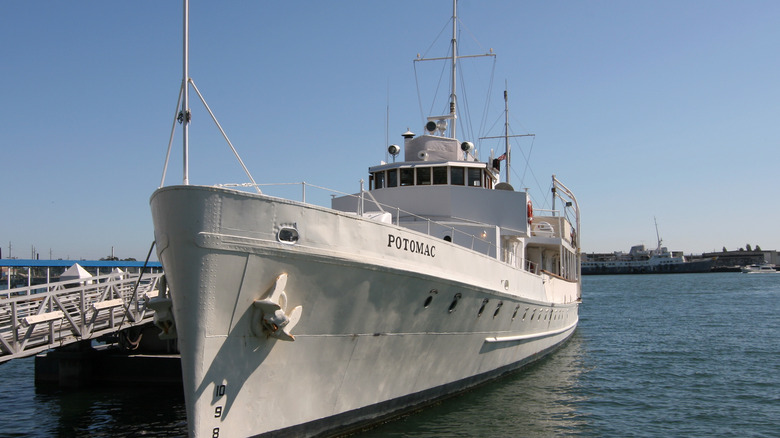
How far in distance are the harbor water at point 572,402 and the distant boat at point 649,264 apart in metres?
137

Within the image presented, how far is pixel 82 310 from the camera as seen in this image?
1417 centimetres

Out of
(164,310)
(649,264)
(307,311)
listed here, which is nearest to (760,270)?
(649,264)

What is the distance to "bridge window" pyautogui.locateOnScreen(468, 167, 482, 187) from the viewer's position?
17641mm

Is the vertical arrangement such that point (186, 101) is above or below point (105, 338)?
above

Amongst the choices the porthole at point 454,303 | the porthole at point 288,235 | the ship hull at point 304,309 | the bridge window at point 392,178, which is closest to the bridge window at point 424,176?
the bridge window at point 392,178

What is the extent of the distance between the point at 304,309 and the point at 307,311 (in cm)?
6

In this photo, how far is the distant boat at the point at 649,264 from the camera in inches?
5871

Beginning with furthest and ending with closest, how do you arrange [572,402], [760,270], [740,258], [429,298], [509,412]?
[740,258]
[760,270]
[572,402]
[509,412]
[429,298]

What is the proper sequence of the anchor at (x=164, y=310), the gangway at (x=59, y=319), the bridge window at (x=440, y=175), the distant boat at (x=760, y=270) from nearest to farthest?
the anchor at (x=164, y=310) → the gangway at (x=59, y=319) → the bridge window at (x=440, y=175) → the distant boat at (x=760, y=270)

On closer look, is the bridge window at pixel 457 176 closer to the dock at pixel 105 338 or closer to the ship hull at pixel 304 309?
the ship hull at pixel 304 309

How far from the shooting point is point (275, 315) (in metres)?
8.55

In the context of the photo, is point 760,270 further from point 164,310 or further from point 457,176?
point 164,310

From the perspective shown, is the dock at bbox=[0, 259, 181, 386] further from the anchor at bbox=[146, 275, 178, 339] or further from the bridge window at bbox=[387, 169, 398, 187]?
the bridge window at bbox=[387, 169, 398, 187]

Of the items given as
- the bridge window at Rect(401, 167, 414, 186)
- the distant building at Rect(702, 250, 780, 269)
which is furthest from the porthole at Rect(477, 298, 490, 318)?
the distant building at Rect(702, 250, 780, 269)
